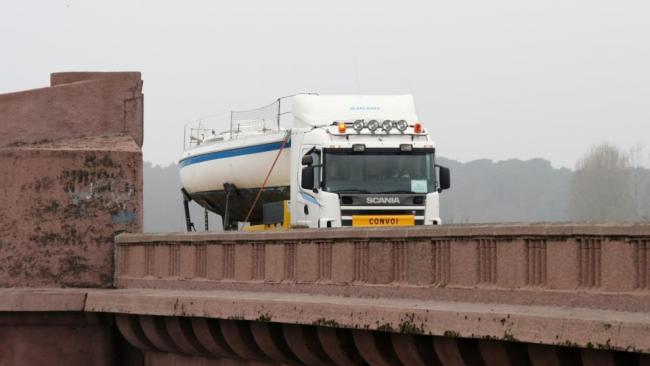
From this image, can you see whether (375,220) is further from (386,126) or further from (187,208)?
(187,208)

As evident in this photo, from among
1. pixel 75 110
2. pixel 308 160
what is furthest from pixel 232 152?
pixel 75 110

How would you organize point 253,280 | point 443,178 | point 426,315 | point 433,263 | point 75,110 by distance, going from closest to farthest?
point 426,315
point 433,263
point 253,280
point 75,110
point 443,178

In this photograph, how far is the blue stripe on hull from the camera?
2755 centimetres

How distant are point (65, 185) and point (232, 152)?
11627mm

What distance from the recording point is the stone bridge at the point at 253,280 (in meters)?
9.88

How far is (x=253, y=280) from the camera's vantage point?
48.2ft

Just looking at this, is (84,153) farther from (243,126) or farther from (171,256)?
(243,126)

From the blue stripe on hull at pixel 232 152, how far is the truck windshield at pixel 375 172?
6.37 ft

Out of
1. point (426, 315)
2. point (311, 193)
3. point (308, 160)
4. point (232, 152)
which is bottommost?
point (426, 315)

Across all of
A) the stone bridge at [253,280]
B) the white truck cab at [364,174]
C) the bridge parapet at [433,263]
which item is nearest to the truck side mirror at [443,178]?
the white truck cab at [364,174]

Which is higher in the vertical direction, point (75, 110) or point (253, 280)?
point (75, 110)

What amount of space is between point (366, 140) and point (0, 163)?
892 centimetres

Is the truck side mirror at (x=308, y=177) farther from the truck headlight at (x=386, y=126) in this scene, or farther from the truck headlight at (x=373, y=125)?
the truck headlight at (x=386, y=126)

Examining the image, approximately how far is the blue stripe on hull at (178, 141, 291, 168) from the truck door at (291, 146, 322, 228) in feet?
4.65
